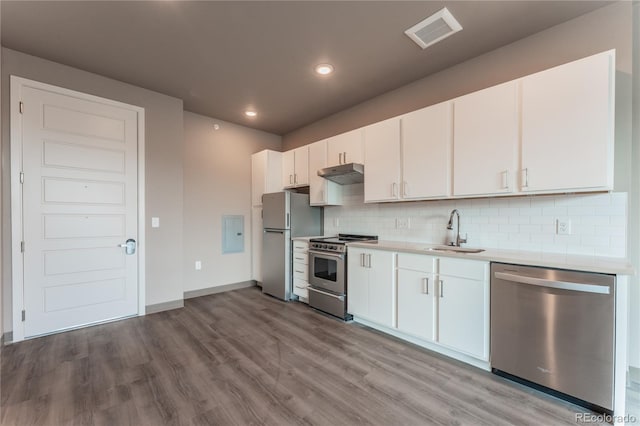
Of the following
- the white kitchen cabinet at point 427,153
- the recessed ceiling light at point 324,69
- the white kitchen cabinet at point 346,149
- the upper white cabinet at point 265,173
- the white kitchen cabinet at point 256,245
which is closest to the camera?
the white kitchen cabinet at point 427,153

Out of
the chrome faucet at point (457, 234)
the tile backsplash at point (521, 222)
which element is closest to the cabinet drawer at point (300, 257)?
the tile backsplash at point (521, 222)

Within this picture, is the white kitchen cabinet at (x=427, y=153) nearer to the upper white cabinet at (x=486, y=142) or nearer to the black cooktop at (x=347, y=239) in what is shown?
the upper white cabinet at (x=486, y=142)

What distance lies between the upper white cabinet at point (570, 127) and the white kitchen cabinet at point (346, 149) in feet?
5.63

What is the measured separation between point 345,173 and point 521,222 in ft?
6.27

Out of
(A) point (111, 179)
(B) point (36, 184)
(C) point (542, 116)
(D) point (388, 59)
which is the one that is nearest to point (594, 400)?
(C) point (542, 116)

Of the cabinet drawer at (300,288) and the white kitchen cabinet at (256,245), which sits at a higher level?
the white kitchen cabinet at (256,245)

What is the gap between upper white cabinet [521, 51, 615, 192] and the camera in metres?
1.85

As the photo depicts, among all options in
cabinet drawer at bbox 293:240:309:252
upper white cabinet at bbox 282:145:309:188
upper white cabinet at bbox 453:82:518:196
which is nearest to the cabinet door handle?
upper white cabinet at bbox 453:82:518:196

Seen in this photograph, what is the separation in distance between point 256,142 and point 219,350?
360cm

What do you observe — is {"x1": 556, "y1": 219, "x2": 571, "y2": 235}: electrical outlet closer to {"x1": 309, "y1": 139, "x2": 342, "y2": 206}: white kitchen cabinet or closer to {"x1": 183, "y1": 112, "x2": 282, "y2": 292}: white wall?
{"x1": 309, "y1": 139, "x2": 342, "y2": 206}: white kitchen cabinet

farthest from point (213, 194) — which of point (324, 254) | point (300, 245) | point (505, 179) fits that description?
point (505, 179)

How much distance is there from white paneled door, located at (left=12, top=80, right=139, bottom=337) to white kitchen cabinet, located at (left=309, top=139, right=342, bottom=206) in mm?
2288

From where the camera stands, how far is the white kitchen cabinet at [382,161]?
305cm

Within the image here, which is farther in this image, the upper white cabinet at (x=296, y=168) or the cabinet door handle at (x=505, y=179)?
the upper white cabinet at (x=296, y=168)
